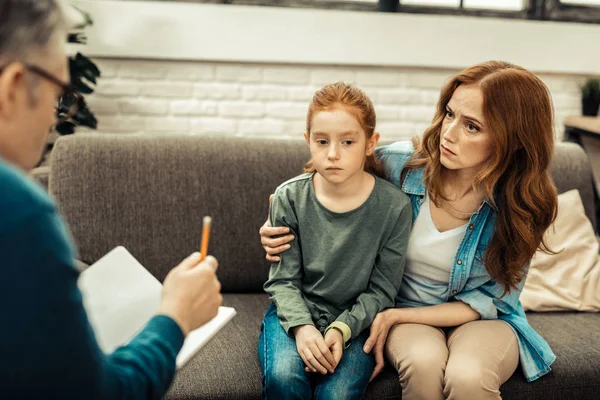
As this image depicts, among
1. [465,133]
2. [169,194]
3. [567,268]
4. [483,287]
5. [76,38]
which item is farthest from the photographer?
[76,38]

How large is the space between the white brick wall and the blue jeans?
1.37 metres

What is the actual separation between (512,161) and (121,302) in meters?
1.02

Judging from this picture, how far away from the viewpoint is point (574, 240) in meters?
2.18

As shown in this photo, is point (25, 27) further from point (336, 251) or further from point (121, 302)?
point (336, 251)

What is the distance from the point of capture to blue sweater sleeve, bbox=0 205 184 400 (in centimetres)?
69

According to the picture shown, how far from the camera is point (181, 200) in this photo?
204 cm

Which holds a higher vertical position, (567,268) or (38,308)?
(38,308)

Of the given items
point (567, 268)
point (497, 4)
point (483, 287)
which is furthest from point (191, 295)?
point (497, 4)

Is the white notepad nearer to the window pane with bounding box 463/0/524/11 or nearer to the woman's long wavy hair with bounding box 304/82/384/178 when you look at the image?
the woman's long wavy hair with bounding box 304/82/384/178

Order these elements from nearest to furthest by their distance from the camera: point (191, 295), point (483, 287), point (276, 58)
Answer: point (191, 295), point (483, 287), point (276, 58)

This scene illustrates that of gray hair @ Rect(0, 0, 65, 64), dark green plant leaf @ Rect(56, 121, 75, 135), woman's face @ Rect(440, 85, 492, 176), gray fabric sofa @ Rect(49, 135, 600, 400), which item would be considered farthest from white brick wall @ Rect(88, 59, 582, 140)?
gray hair @ Rect(0, 0, 65, 64)

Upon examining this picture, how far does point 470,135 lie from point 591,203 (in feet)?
3.17

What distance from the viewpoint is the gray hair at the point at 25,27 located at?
0.72m

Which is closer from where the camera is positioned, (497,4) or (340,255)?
(340,255)
